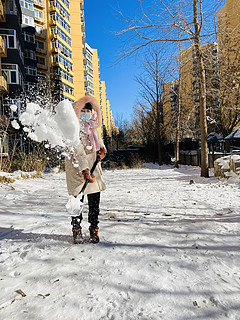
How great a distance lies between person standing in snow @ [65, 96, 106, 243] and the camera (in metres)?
2.20

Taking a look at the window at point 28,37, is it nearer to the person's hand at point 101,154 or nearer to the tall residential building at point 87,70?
the tall residential building at point 87,70

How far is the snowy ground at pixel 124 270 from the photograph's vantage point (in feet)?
4.54

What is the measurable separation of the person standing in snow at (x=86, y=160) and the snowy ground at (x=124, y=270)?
36cm

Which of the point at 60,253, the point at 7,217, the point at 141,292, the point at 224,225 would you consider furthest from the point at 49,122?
the point at 224,225

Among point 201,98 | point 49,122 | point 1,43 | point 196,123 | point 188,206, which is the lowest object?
point 188,206

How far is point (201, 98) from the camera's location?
866 cm

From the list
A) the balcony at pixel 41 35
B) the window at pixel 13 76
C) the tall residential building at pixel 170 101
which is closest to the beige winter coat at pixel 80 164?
the tall residential building at pixel 170 101

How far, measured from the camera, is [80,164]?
2.17 meters

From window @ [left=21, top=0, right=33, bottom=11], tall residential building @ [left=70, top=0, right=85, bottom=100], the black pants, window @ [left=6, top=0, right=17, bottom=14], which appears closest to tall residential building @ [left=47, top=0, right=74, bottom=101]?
window @ [left=21, top=0, right=33, bottom=11]

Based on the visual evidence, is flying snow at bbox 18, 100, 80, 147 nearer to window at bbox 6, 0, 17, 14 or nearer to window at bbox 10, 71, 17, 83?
window at bbox 10, 71, 17, 83

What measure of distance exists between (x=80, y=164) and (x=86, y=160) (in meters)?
0.08

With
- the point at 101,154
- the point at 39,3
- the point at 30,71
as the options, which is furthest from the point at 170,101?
the point at 39,3

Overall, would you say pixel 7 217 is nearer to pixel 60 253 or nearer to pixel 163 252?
pixel 60 253

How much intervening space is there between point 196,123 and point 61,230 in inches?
1685
